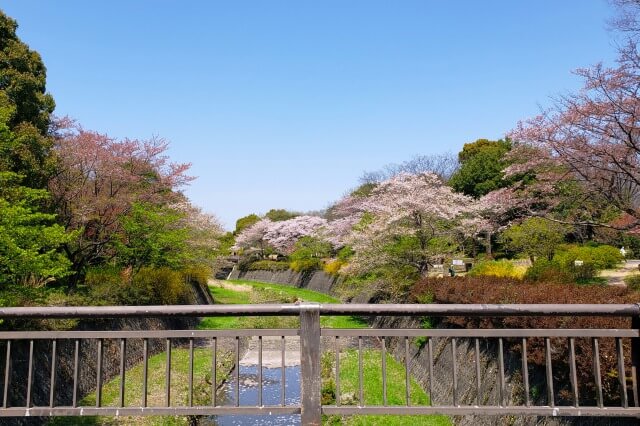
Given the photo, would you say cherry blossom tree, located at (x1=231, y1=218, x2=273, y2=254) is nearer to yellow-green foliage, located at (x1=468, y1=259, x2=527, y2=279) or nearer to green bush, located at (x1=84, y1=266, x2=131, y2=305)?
green bush, located at (x1=84, y1=266, x2=131, y2=305)

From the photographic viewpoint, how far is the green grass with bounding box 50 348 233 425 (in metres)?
7.96

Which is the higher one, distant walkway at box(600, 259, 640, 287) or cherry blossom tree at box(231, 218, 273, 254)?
cherry blossom tree at box(231, 218, 273, 254)

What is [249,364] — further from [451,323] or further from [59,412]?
[59,412]

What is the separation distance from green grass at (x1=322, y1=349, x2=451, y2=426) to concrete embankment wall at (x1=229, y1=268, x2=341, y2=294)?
669 inches

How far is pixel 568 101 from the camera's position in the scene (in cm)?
1103

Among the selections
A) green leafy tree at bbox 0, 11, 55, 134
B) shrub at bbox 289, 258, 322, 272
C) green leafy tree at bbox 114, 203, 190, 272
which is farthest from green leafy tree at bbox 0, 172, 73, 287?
shrub at bbox 289, 258, 322, 272

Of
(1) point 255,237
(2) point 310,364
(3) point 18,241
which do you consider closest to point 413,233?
(3) point 18,241

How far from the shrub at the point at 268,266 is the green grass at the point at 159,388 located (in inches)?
1268

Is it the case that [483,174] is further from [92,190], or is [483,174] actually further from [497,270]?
[92,190]

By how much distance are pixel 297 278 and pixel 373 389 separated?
31375mm

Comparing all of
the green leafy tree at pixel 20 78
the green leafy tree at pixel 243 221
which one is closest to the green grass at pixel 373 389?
the green leafy tree at pixel 20 78

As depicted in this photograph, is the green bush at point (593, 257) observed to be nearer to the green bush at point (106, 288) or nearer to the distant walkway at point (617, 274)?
the distant walkway at point (617, 274)

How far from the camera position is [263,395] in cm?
1082

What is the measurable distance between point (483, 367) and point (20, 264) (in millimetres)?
7601
